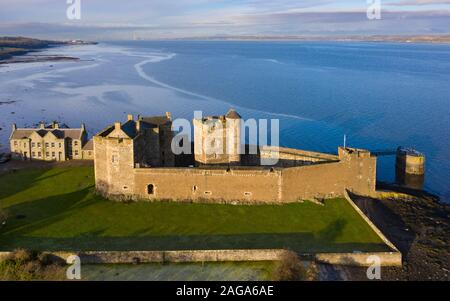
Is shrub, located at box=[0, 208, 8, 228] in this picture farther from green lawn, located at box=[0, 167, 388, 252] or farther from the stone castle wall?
the stone castle wall

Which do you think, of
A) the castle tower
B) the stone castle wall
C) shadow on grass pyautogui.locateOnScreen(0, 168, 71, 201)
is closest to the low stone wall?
the stone castle wall

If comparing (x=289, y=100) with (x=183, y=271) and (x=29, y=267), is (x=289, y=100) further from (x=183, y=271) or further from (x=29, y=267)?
(x=29, y=267)

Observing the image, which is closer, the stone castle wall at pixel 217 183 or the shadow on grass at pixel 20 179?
the stone castle wall at pixel 217 183

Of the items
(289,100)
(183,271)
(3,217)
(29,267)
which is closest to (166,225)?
(183,271)

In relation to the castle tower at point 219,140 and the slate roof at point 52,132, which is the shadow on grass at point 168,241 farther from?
the slate roof at point 52,132

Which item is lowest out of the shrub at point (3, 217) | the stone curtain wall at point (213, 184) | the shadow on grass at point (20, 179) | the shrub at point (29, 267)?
the shrub at point (29, 267)

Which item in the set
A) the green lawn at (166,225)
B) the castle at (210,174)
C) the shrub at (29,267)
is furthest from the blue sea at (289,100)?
the shrub at (29,267)
